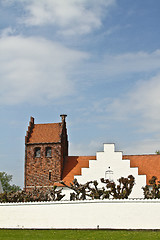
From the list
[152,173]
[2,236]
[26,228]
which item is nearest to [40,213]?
[26,228]

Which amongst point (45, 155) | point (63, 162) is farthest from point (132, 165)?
point (45, 155)

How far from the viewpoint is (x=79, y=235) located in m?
20.2

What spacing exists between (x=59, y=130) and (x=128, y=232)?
2363 cm

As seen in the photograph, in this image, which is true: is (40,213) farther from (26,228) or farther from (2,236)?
(2,236)

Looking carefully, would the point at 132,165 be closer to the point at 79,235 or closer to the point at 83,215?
the point at 83,215

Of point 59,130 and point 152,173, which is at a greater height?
point 59,130

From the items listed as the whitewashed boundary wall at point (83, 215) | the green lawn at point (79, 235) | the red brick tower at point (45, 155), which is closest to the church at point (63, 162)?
the red brick tower at point (45, 155)

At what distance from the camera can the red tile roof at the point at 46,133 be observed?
42.5 m

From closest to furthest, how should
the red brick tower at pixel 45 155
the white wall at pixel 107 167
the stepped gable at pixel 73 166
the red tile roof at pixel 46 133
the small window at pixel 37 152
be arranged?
1. the white wall at pixel 107 167
2. the stepped gable at pixel 73 166
3. the red brick tower at pixel 45 155
4. the red tile roof at pixel 46 133
5. the small window at pixel 37 152

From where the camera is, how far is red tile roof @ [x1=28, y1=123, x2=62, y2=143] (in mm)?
42469

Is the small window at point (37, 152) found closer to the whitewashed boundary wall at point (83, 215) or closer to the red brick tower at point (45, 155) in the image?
the red brick tower at point (45, 155)

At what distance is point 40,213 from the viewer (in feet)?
79.3

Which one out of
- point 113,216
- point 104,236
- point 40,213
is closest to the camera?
point 104,236

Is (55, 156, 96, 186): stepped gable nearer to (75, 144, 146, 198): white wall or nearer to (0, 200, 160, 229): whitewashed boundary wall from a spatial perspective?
(75, 144, 146, 198): white wall
